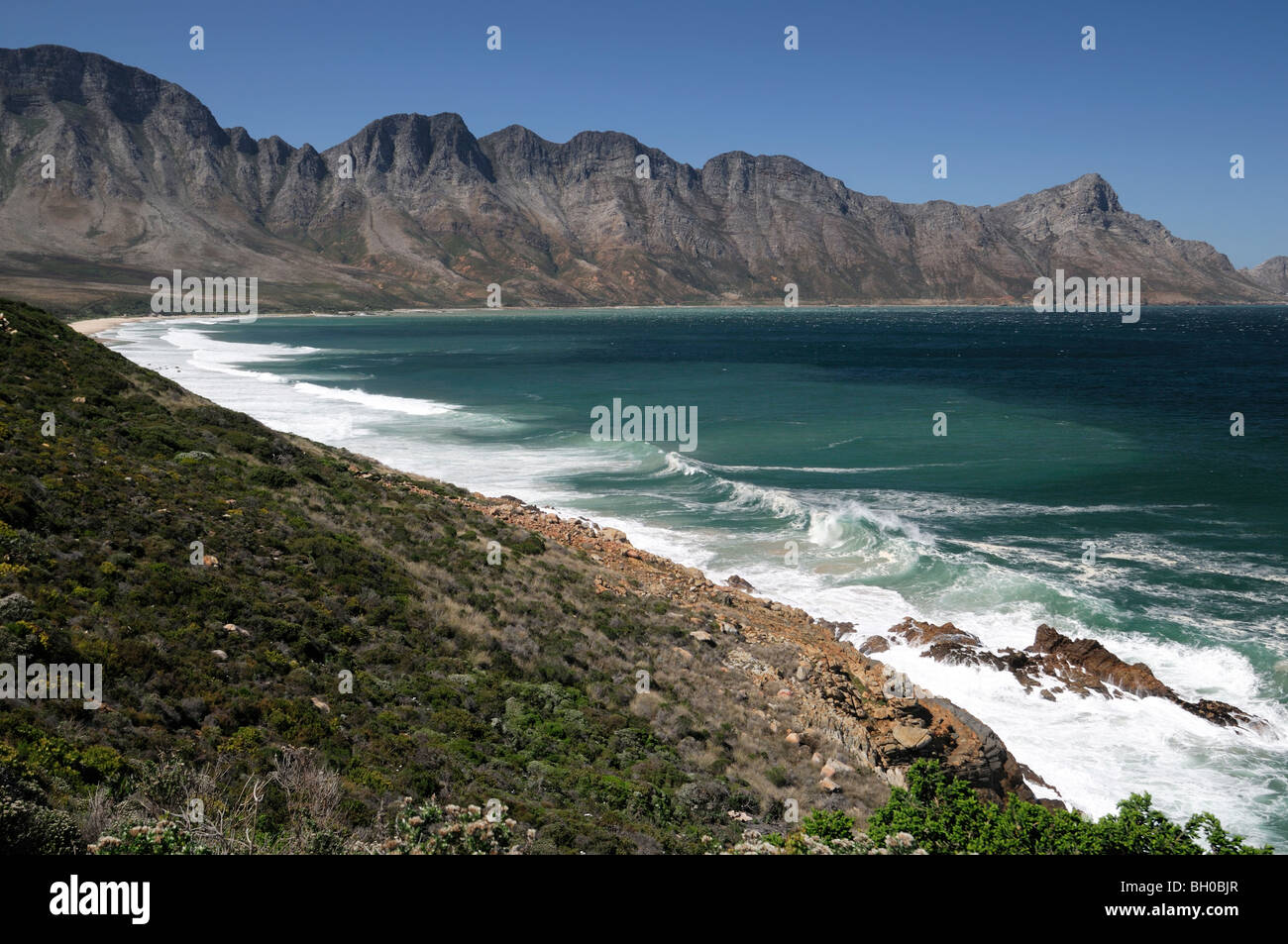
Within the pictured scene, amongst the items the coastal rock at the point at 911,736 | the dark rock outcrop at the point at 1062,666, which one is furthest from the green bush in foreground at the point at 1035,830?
the dark rock outcrop at the point at 1062,666

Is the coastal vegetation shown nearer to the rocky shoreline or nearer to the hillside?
the hillside

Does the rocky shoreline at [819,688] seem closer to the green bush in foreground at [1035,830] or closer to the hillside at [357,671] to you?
the hillside at [357,671]

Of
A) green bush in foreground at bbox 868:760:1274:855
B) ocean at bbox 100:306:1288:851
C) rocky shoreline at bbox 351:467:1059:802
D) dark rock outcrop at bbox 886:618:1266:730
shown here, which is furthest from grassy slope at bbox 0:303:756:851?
ocean at bbox 100:306:1288:851

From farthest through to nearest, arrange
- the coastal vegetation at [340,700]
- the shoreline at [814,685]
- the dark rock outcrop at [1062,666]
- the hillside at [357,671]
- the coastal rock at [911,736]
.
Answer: the dark rock outcrop at [1062,666] → the coastal rock at [911,736] → the shoreline at [814,685] → the hillside at [357,671] → the coastal vegetation at [340,700]

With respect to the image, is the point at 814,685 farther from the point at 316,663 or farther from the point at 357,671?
the point at 316,663

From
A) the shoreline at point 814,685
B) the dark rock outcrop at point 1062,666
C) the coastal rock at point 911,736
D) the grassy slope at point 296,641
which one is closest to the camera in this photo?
the grassy slope at point 296,641
